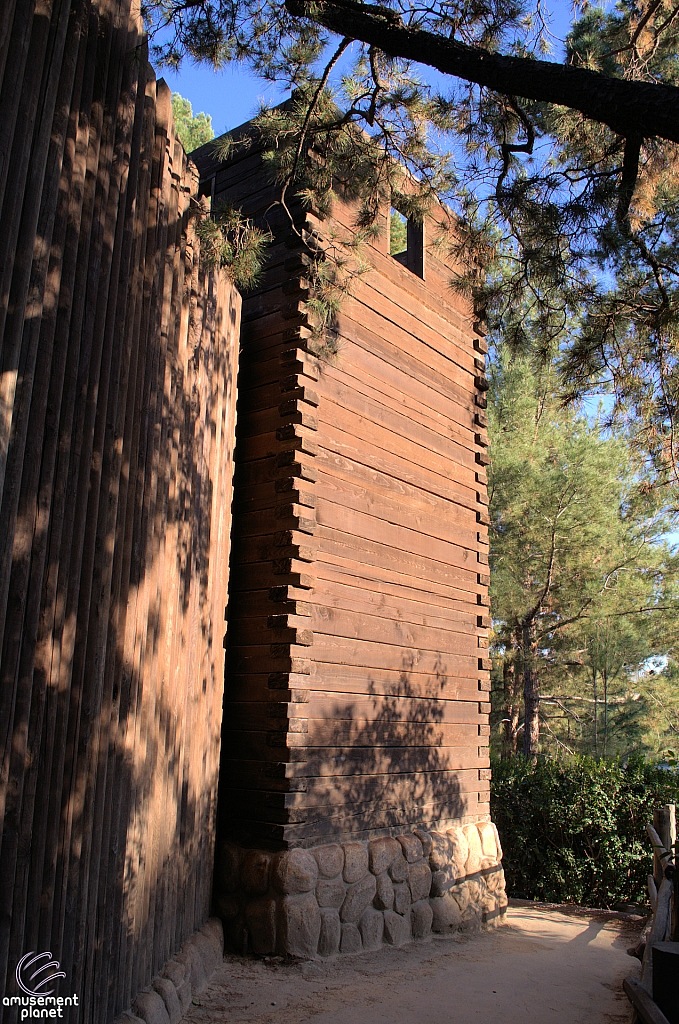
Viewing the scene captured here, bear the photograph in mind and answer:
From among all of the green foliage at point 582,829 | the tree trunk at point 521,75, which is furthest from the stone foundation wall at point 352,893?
the tree trunk at point 521,75

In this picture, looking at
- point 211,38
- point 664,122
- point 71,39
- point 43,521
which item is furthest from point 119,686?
point 211,38

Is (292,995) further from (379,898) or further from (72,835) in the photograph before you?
(72,835)

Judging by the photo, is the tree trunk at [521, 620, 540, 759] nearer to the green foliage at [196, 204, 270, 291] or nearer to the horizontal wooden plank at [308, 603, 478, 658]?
the horizontal wooden plank at [308, 603, 478, 658]

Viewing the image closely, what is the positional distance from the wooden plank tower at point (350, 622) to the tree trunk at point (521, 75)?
7.62ft

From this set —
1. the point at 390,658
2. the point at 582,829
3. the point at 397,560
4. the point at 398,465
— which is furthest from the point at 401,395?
the point at 582,829

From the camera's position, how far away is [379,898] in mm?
6688

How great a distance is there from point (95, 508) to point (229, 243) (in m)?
2.73

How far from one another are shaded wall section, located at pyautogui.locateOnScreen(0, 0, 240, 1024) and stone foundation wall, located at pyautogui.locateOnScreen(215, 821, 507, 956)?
0.65m

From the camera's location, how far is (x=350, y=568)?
699 centimetres

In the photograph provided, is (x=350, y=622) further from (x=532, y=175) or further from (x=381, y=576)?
(x=532, y=175)

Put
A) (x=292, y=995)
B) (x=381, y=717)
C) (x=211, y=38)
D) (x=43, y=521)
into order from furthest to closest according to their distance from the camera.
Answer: (x=381, y=717) → (x=211, y=38) → (x=292, y=995) → (x=43, y=521)

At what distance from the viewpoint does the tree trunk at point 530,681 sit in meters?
15.8

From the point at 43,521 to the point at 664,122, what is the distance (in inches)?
132

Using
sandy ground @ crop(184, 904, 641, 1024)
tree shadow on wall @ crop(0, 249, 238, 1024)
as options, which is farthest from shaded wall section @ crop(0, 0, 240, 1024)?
sandy ground @ crop(184, 904, 641, 1024)
